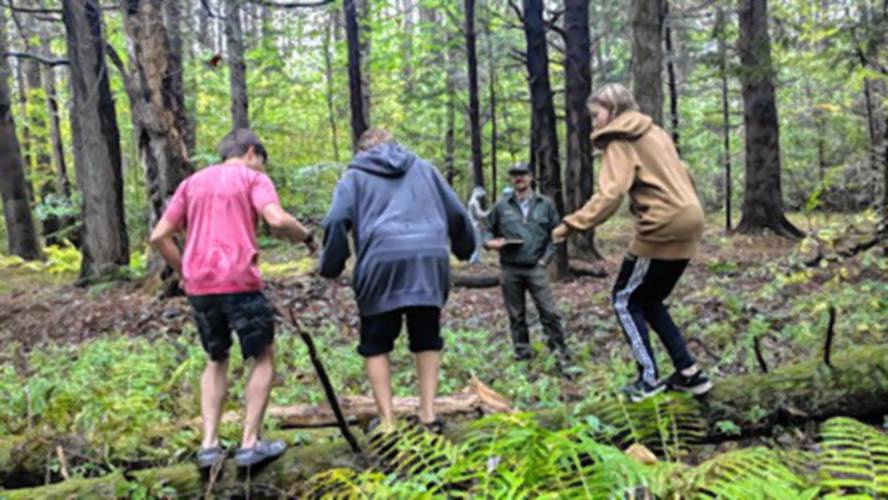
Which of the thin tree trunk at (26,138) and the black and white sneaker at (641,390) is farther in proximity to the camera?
the thin tree trunk at (26,138)

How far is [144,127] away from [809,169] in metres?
21.7

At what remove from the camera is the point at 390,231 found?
4.08 m

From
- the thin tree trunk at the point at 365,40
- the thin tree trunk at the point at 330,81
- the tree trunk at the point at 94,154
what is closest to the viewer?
the tree trunk at the point at 94,154

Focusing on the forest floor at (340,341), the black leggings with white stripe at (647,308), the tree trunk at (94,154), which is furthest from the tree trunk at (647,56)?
the tree trunk at (94,154)

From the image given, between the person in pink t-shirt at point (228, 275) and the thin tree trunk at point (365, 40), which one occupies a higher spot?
the thin tree trunk at point (365, 40)

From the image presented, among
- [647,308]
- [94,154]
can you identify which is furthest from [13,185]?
[647,308]

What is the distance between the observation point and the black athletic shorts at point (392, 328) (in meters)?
4.16

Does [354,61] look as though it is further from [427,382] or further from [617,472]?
[617,472]

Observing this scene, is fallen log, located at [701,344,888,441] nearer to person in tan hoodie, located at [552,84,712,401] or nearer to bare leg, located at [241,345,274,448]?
person in tan hoodie, located at [552,84,712,401]

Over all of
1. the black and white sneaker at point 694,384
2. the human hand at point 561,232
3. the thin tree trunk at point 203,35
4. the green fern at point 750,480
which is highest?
the thin tree trunk at point 203,35

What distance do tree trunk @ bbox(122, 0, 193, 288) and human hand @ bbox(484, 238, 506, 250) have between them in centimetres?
549

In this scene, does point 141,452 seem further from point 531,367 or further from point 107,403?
point 531,367

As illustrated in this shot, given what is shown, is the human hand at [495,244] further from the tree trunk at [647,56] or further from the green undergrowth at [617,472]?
the tree trunk at [647,56]

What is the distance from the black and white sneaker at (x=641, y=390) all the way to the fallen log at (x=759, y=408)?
0.29 metres
